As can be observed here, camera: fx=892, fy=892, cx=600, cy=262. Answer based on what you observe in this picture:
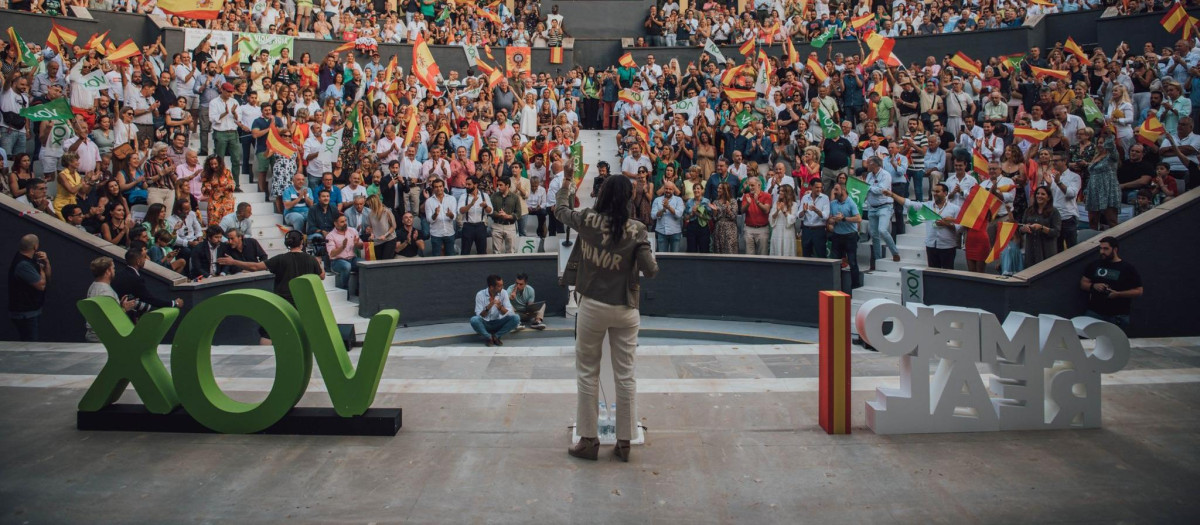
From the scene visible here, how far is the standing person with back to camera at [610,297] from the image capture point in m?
6.30

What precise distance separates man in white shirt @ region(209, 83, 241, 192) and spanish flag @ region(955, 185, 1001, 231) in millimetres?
12805

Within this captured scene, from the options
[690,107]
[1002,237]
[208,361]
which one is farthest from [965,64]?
[208,361]

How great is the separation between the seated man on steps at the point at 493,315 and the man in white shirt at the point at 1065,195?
8.04 m

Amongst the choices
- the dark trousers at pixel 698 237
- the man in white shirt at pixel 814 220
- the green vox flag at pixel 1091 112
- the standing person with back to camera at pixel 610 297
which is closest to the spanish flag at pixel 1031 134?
the green vox flag at pixel 1091 112

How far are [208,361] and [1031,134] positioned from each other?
1313cm

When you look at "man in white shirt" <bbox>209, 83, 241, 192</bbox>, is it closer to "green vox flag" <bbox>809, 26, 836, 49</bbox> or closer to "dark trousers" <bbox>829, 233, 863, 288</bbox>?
"dark trousers" <bbox>829, 233, 863, 288</bbox>

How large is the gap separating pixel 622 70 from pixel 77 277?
14.7 metres

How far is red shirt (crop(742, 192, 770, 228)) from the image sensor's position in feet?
50.4

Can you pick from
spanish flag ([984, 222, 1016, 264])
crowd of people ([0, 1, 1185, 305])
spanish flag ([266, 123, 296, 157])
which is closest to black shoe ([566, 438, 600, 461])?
crowd of people ([0, 1, 1185, 305])

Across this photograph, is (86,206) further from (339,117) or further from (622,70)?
(622,70)

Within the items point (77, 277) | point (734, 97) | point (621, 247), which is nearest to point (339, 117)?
point (77, 277)

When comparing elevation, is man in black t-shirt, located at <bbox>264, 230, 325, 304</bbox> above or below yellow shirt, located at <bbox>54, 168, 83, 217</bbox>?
below

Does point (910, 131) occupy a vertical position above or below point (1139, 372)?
above

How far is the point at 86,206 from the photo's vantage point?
13.5 m
